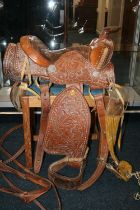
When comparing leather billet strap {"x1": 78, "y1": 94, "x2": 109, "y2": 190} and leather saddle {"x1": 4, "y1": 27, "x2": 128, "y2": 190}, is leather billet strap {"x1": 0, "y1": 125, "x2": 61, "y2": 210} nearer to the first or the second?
leather saddle {"x1": 4, "y1": 27, "x2": 128, "y2": 190}

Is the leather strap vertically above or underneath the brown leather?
underneath

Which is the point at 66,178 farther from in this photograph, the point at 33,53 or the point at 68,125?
the point at 33,53

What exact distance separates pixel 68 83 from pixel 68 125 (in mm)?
200

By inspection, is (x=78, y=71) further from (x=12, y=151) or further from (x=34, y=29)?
(x=34, y=29)

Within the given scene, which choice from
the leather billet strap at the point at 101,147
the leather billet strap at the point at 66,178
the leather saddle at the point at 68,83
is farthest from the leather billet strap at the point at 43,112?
the leather billet strap at the point at 101,147

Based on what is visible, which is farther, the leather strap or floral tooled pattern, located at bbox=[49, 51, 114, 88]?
the leather strap

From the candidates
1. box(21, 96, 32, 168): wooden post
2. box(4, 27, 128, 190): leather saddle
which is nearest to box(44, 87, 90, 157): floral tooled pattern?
box(4, 27, 128, 190): leather saddle

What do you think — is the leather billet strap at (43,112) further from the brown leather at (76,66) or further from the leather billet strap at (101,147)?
the leather billet strap at (101,147)

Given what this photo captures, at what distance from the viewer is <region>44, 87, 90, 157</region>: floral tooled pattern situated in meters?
1.07

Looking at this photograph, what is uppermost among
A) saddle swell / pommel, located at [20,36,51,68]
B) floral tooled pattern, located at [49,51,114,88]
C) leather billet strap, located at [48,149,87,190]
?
saddle swell / pommel, located at [20,36,51,68]

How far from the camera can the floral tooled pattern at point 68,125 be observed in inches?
42.2

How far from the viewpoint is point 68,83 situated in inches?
42.4

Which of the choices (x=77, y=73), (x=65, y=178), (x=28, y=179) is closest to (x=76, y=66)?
(x=77, y=73)

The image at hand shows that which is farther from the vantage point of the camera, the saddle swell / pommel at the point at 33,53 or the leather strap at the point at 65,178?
the leather strap at the point at 65,178
